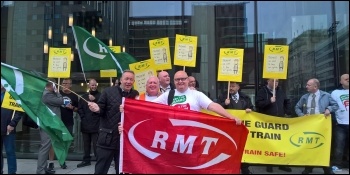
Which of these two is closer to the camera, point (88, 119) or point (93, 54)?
point (93, 54)

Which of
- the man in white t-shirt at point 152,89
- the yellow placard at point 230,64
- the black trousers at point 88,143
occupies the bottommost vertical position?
the black trousers at point 88,143

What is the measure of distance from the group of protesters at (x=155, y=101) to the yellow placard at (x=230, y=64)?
173mm

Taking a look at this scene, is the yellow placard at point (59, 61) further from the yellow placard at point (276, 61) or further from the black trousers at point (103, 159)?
the yellow placard at point (276, 61)

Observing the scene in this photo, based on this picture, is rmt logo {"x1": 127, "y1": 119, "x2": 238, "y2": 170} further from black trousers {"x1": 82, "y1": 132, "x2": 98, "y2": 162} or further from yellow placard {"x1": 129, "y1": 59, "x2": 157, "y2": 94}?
black trousers {"x1": 82, "y1": 132, "x2": 98, "y2": 162}

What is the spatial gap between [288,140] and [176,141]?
8.70 ft

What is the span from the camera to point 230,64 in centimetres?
755

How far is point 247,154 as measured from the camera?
6840 millimetres

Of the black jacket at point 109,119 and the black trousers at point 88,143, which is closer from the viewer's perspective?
the black jacket at point 109,119

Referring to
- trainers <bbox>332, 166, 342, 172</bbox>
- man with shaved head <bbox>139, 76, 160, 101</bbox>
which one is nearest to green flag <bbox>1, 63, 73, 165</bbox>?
man with shaved head <bbox>139, 76, 160, 101</bbox>

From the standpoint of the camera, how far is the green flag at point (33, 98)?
5.57 meters

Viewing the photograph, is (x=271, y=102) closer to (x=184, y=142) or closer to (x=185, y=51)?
→ (x=185, y=51)

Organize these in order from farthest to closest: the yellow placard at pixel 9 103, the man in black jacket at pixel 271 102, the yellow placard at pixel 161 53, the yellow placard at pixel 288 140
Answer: the yellow placard at pixel 161 53
the man in black jacket at pixel 271 102
the yellow placard at pixel 288 140
the yellow placard at pixel 9 103

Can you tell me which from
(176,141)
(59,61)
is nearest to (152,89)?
(176,141)

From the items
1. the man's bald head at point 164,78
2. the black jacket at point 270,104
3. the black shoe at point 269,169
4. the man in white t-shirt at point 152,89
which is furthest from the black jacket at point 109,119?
the black shoe at point 269,169
